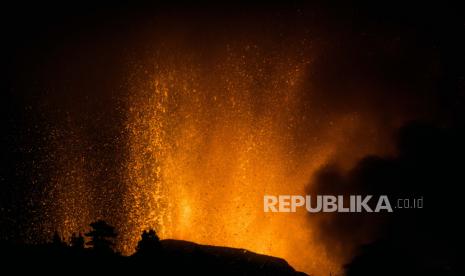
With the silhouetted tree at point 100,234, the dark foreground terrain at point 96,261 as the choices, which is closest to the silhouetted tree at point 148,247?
the dark foreground terrain at point 96,261

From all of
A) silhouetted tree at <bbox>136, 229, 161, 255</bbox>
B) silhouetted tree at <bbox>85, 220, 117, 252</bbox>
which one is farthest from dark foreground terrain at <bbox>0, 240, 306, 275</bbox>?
silhouetted tree at <bbox>85, 220, 117, 252</bbox>

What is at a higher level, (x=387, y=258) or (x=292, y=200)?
(x=292, y=200)

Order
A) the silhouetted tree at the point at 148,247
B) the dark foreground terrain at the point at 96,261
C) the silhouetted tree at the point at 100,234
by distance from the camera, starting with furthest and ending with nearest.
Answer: the silhouetted tree at the point at 148,247 → the silhouetted tree at the point at 100,234 → the dark foreground terrain at the point at 96,261

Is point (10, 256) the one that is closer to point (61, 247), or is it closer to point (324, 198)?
point (61, 247)

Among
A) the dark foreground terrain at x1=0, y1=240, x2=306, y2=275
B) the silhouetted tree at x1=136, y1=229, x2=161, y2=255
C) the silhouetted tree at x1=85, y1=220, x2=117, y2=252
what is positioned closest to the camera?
the dark foreground terrain at x1=0, y1=240, x2=306, y2=275

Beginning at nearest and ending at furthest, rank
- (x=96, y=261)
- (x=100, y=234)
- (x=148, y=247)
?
(x=96, y=261), (x=100, y=234), (x=148, y=247)

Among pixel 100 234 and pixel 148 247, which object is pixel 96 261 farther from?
pixel 148 247

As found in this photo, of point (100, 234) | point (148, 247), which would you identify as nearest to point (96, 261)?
point (100, 234)

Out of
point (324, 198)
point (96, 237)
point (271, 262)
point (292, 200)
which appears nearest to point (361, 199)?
point (324, 198)

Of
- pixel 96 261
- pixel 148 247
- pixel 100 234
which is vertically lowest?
pixel 96 261

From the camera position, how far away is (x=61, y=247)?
25.5 meters

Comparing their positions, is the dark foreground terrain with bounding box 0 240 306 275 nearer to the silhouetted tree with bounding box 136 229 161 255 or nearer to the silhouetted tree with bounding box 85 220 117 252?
the silhouetted tree with bounding box 136 229 161 255

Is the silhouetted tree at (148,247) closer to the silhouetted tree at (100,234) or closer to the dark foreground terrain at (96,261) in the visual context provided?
the dark foreground terrain at (96,261)

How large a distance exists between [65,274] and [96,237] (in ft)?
7.34
